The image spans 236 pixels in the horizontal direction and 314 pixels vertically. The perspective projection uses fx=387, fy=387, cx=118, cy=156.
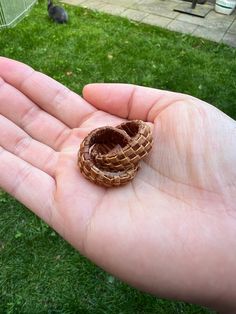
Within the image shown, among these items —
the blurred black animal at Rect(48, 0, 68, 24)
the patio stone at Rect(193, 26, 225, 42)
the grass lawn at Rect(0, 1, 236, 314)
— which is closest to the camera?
the grass lawn at Rect(0, 1, 236, 314)

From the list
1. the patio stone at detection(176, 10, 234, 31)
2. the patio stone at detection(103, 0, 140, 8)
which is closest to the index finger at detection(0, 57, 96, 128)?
the patio stone at detection(176, 10, 234, 31)

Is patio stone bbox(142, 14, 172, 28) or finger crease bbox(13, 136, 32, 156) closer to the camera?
finger crease bbox(13, 136, 32, 156)

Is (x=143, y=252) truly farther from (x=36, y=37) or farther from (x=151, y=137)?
(x=36, y=37)

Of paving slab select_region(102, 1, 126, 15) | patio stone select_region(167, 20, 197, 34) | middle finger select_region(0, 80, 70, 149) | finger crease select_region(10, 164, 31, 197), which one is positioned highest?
finger crease select_region(10, 164, 31, 197)

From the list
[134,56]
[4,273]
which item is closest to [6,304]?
[4,273]

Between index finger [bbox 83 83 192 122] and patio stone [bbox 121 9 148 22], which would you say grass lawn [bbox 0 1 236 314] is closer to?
patio stone [bbox 121 9 148 22]

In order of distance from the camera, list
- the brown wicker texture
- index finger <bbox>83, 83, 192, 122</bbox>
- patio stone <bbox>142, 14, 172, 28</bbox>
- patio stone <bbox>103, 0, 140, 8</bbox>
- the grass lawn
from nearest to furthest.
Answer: the brown wicker texture, index finger <bbox>83, 83, 192, 122</bbox>, the grass lawn, patio stone <bbox>142, 14, 172, 28</bbox>, patio stone <bbox>103, 0, 140, 8</bbox>
